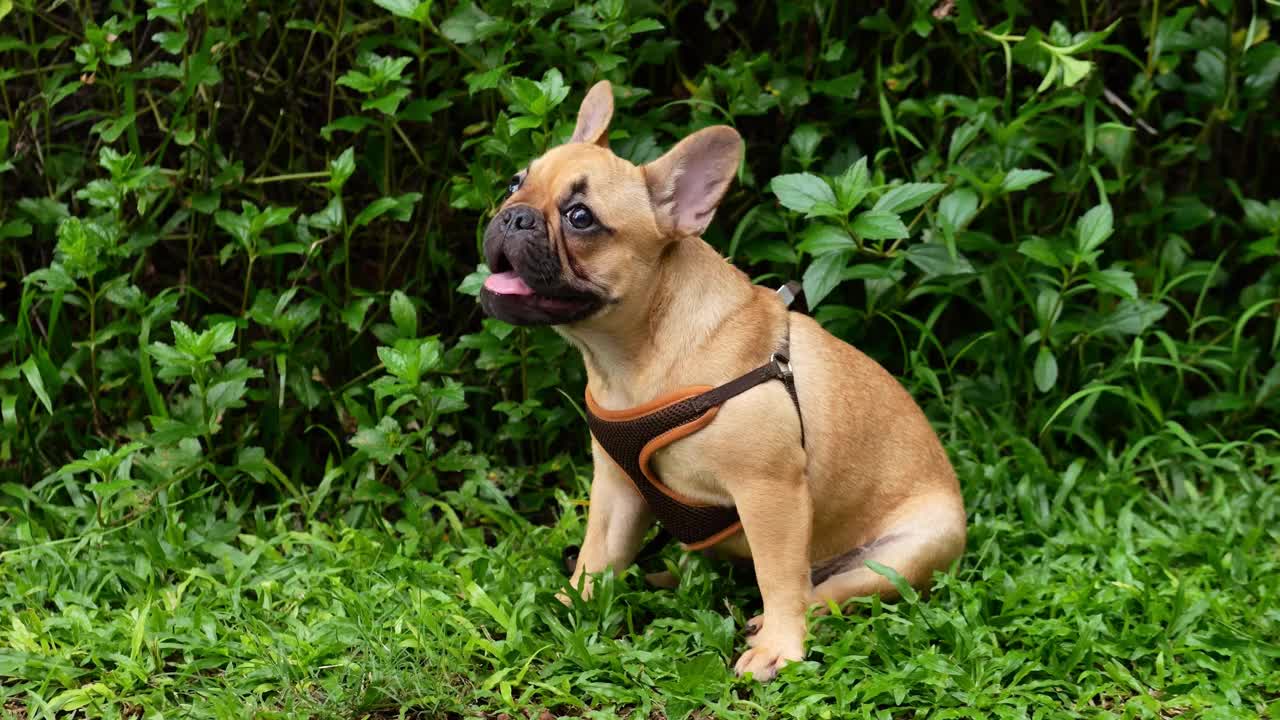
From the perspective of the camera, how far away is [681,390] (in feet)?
13.6

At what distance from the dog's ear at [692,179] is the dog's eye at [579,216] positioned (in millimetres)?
244

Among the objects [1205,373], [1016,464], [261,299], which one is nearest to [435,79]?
[261,299]

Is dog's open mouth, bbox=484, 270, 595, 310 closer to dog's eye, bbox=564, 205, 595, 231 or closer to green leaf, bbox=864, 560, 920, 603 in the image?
dog's eye, bbox=564, 205, 595, 231

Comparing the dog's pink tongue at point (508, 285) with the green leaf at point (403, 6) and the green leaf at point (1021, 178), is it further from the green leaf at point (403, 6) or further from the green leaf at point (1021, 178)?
the green leaf at point (1021, 178)

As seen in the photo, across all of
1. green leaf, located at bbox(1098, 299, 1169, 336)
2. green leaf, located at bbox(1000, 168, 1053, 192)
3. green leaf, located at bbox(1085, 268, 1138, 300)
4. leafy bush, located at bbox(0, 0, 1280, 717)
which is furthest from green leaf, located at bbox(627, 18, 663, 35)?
green leaf, located at bbox(1098, 299, 1169, 336)

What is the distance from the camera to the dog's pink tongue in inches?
156

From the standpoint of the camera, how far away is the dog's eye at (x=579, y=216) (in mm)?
3975

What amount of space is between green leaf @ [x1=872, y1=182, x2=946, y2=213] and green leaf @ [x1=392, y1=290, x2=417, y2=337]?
6.42 feet

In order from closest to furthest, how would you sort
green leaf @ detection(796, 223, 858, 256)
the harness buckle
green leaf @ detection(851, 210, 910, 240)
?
the harness buckle → green leaf @ detection(851, 210, 910, 240) → green leaf @ detection(796, 223, 858, 256)

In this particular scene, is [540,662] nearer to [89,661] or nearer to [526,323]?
[526,323]

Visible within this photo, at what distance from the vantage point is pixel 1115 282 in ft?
17.6

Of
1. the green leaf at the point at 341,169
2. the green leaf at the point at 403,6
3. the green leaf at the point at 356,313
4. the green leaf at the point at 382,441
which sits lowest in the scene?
the green leaf at the point at 382,441

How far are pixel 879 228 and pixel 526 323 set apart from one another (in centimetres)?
161

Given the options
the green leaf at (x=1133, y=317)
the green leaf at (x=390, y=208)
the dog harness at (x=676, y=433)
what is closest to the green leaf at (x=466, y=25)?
the green leaf at (x=390, y=208)
